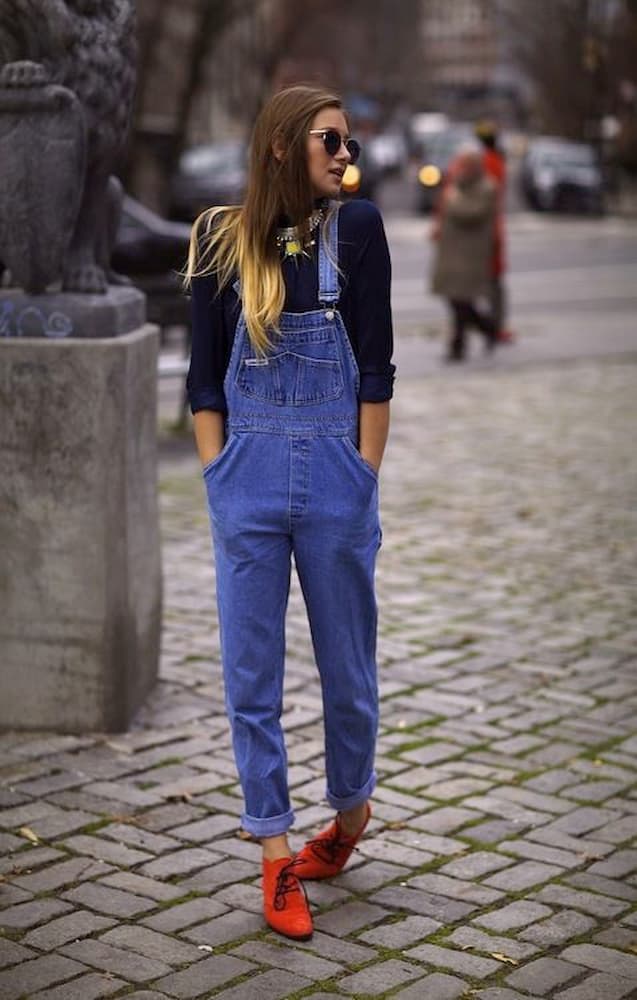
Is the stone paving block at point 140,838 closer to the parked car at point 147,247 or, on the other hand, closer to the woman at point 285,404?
the woman at point 285,404

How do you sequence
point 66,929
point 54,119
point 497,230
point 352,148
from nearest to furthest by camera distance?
point 352,148
point 66,929
point 54,119
point 497,230

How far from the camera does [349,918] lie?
15.2 ft

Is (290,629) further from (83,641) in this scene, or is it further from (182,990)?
(182,990)

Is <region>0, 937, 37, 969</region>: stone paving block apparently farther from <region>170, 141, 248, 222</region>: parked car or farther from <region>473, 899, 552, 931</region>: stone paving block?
<region>170, 141, 248, 222</region>: parked car

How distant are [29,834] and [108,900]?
53cm

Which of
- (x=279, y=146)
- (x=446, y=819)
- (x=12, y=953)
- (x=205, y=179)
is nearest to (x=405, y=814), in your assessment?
(x=446, y=819)

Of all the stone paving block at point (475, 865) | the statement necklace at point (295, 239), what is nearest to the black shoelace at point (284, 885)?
the stone paving block at point (475, 865)

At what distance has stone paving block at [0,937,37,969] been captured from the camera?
4316mm

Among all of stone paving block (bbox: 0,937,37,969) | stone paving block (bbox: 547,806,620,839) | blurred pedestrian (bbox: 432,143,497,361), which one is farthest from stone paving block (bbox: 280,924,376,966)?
blurred pedestrian (bbox: 432,143,497,361)

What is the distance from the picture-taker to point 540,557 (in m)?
8.87

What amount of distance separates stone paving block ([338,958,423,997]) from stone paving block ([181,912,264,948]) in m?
0.35

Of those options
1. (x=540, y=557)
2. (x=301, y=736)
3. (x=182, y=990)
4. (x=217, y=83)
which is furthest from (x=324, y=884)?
(x=217, y=83)

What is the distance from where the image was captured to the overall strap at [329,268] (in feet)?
14.4

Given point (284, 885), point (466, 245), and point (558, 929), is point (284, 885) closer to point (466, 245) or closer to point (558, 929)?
point (558, 929)
